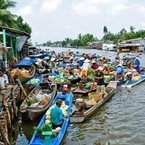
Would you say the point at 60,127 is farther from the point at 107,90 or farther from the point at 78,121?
the point at 107,90

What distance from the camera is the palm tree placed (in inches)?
1221

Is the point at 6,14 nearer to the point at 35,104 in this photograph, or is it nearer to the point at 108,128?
the point at 35,104

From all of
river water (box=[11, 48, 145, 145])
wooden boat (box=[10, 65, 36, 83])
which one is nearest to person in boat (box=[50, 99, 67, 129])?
river water (box=[11, 48, 145, 145])

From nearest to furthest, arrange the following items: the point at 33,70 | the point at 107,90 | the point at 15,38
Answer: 1. the point at 107,90
2. the point at 33,70
3. the point at 15,38

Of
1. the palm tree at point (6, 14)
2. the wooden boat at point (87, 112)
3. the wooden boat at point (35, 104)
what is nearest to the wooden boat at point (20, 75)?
the wooden boat at point (35, 104)

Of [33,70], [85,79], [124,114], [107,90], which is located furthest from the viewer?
[33,70]

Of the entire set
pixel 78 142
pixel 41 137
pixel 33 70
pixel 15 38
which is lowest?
pixel 78 142

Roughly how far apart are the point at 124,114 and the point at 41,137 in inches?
258

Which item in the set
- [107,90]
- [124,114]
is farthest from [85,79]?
[124,114]

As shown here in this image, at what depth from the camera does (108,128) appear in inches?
521

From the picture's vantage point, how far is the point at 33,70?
2295cm

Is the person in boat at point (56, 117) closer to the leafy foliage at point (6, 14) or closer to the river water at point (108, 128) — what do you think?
the river water at point (108, 128)

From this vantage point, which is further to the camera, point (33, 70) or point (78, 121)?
point (33, 70)

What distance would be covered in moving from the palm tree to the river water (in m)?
19.1
